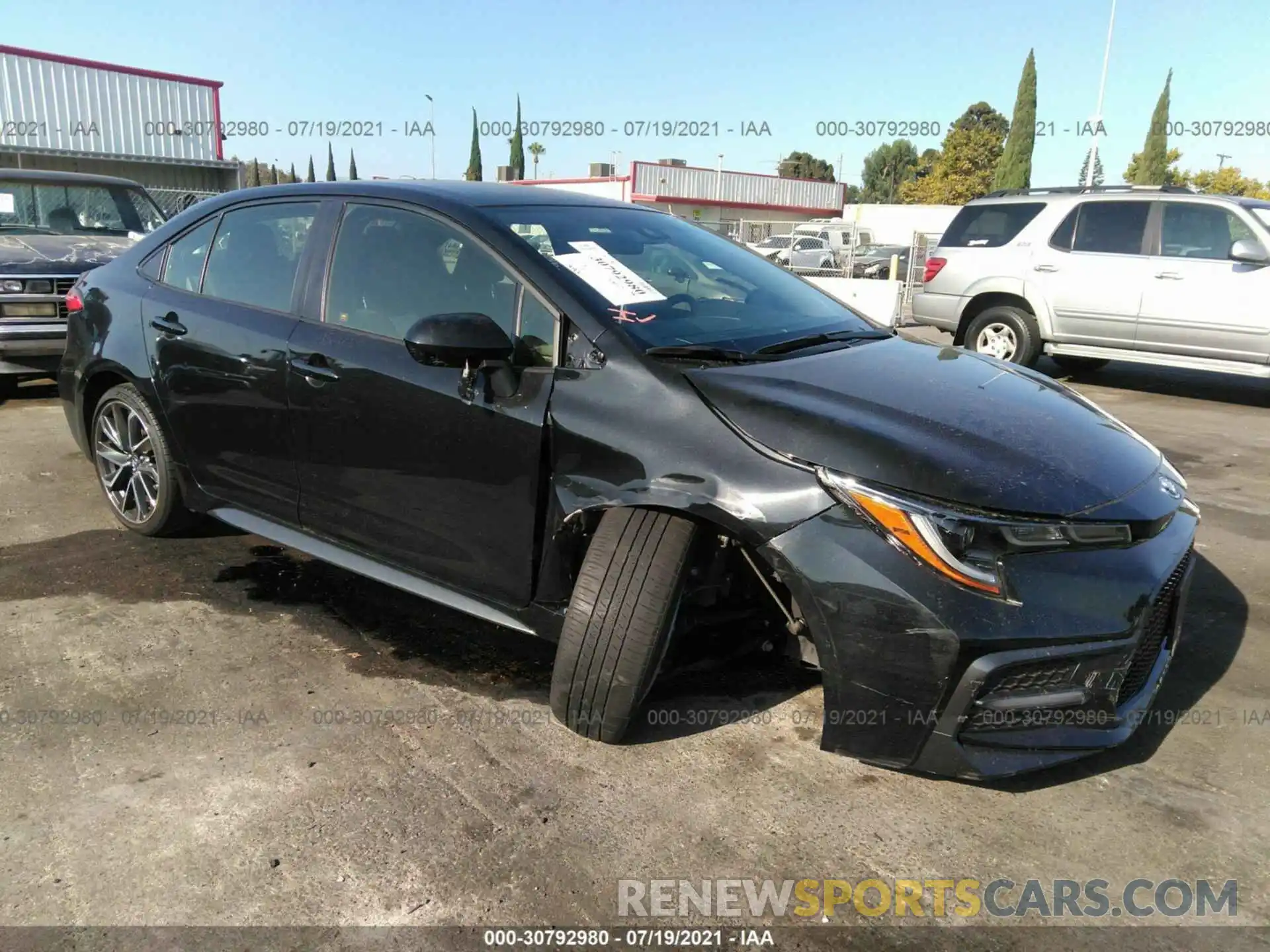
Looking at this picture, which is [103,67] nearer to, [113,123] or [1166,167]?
[113,123]

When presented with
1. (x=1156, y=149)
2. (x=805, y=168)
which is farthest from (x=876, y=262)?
(x=805, y=168)

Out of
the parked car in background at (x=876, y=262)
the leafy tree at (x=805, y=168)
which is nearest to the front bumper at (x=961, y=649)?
the parked car in background at (x=876, y=262)

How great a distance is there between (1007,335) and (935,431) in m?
7.60

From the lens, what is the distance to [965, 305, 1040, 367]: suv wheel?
923 centimetres

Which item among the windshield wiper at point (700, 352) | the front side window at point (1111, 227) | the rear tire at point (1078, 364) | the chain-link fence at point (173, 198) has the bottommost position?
the rear tire at point (1078, 364)

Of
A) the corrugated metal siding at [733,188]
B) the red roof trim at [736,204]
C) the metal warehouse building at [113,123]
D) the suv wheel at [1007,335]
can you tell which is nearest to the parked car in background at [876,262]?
the red roof trim at [736,204]

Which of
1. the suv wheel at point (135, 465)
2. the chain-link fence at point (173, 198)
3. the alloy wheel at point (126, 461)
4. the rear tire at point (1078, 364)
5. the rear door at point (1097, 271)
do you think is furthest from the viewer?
the chain-link fence at point (173, 198)

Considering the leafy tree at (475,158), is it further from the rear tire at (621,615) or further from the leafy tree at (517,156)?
the rear tire at (621,615)

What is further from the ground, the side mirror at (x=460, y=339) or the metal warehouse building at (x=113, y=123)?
the metal warehouse building at (x=113, y=123)

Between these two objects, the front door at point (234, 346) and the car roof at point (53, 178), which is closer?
the front door at point (234, 346)

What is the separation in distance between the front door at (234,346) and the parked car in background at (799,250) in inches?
646

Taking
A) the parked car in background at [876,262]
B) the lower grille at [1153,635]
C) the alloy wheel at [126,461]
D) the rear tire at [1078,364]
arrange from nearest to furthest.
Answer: the lower grille at [1153,635] < the alloy wheel at [126,461] < the rear tire at [1078,364] < the parked car in background at [876,262]

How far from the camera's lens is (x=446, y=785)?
2.58 meters

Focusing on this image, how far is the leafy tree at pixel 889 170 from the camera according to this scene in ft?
291
